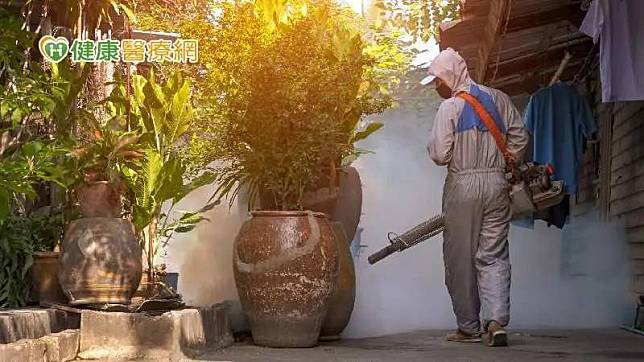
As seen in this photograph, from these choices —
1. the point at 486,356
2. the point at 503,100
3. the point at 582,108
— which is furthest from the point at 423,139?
the point at 486,356

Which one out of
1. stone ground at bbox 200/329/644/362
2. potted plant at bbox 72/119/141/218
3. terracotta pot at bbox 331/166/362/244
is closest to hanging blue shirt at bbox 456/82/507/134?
terracotta pot at bbox 331/166/362/244

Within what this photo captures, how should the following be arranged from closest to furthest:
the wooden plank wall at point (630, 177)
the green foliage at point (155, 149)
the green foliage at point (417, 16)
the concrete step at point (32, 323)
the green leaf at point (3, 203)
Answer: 1. the concrete step at point (32, 323)
2. the green leaf at point (3, 203)
3. the green foliage at point (155, 149)
4. the wooden plank wall at point (630, 177)
5. the green foliage at point (417, 16)

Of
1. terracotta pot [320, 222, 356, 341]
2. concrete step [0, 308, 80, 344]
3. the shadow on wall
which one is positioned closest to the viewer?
concrete step [0, 308, 80, 344]

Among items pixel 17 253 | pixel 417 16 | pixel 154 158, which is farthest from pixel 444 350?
pixel 417 16

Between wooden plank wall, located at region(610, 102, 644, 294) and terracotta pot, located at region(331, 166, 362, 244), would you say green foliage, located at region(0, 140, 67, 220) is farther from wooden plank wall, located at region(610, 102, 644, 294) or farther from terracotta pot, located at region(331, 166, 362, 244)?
wooden plank wall, located at region(610, 102, 644, 294)

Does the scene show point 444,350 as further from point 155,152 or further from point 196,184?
point 155,152

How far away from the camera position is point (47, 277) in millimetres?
5750

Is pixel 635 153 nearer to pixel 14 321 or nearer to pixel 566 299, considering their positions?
pixel 566 299

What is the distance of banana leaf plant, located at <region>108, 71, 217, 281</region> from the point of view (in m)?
6.11

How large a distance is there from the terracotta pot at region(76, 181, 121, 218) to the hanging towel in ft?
10.8

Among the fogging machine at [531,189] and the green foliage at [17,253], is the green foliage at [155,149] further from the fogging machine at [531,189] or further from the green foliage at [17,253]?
the fogging machine at [531,189]

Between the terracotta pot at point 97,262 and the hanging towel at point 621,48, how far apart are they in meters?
3.31

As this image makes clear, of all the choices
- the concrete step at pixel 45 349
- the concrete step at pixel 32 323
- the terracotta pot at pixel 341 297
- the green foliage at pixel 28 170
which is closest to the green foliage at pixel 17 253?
the green foliage at pixel 28 170

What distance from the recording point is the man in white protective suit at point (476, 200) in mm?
6082
